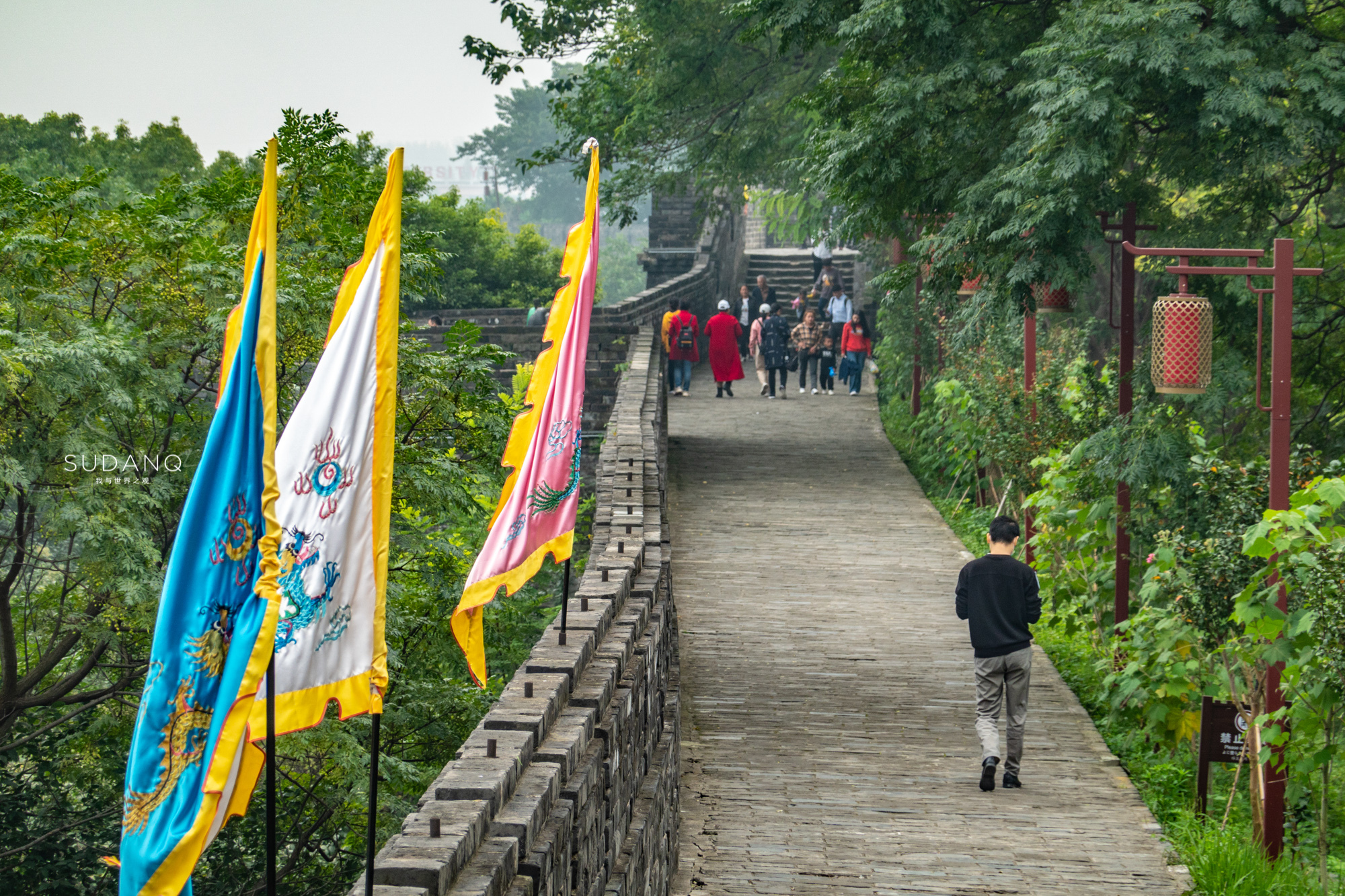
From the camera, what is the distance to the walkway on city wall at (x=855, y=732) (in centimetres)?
741

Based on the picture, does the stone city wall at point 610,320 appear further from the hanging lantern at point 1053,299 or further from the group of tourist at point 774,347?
the hanging lantern at point 1053,299

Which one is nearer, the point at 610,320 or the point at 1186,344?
the point at 1186,344

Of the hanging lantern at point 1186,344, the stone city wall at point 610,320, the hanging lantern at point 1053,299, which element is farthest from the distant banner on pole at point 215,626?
the stone city wall at point 610,320

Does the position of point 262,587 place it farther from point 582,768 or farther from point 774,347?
point 774,347

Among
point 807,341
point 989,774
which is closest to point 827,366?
point 807,341

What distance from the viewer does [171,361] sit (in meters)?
9.96

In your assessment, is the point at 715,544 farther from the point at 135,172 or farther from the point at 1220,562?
the point at 135,172

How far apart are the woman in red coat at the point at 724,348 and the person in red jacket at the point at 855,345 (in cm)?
180

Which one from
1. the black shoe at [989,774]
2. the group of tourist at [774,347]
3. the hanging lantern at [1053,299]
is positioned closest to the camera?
the black shoe at [989,774]

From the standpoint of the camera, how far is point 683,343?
2253 cm

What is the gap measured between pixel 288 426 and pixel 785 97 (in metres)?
16.1

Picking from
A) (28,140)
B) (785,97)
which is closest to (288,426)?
(785,97)

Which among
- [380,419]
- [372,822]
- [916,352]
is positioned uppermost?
[380,419]

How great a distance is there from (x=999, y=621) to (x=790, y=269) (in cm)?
2628
